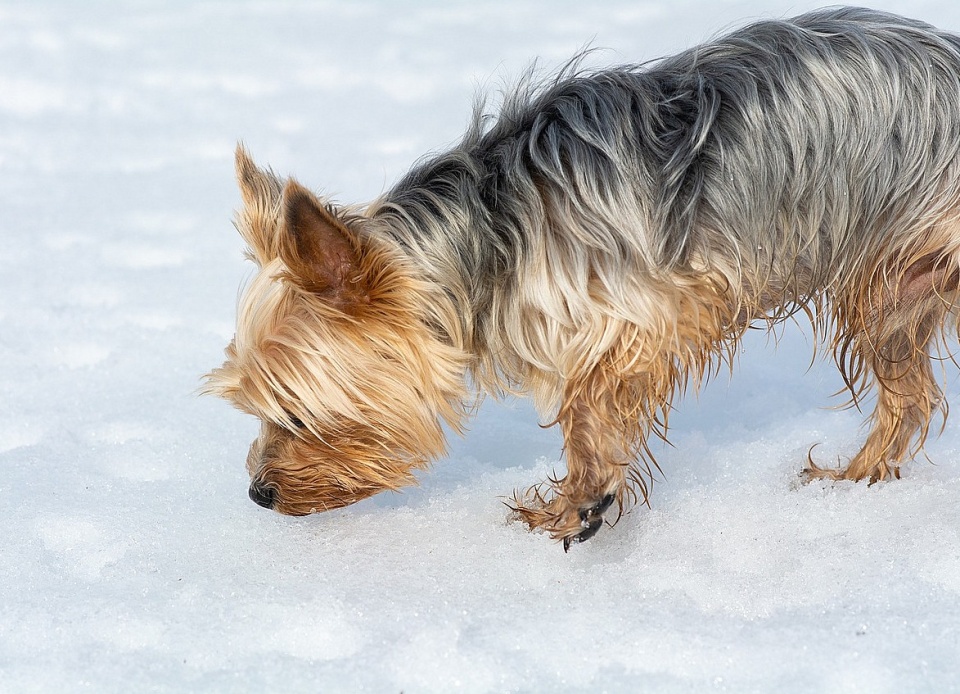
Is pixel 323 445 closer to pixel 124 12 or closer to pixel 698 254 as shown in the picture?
pixel 698 254

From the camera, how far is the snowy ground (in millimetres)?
2297

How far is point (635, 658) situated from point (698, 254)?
3.24 ft

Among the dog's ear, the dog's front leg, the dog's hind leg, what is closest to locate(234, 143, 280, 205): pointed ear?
the dog's ear

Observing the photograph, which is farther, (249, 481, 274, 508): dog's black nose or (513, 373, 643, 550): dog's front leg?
(249, 481, 274, 508): dog's black nose

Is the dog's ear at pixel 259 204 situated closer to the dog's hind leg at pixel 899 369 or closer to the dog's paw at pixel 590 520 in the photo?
the dog's paw at pixel 590 520

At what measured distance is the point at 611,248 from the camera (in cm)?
252

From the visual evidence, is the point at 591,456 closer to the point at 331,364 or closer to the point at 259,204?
the point at 331,364

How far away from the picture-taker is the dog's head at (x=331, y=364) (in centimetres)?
253

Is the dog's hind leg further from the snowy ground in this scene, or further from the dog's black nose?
the dog's black nose

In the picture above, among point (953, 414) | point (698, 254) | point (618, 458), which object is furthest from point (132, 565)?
point (953, 414)

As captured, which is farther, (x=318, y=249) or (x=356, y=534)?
(x=356, y=534)

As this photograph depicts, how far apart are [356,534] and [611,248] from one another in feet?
3.68

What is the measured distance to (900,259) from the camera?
2652 mm

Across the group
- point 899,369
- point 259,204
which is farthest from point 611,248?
point 899,369
